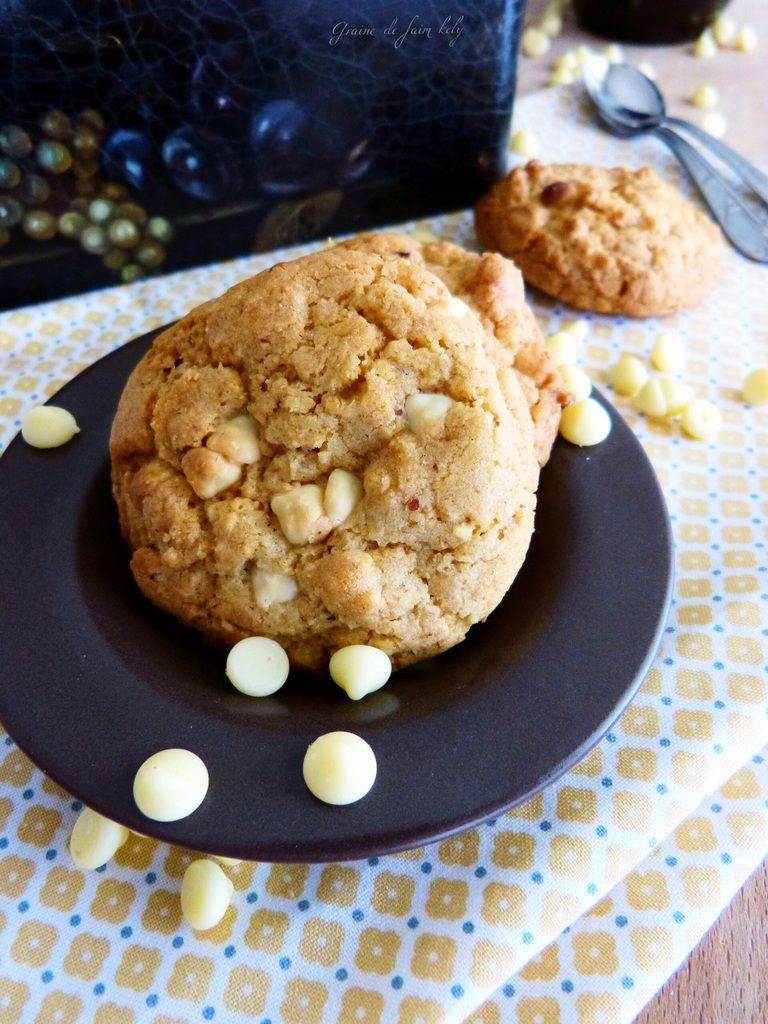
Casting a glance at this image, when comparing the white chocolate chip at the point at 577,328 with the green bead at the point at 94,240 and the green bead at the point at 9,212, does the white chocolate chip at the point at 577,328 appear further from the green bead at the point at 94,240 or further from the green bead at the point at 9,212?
the green bead at the point at 9,212

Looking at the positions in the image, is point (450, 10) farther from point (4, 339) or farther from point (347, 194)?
point (4, 339)

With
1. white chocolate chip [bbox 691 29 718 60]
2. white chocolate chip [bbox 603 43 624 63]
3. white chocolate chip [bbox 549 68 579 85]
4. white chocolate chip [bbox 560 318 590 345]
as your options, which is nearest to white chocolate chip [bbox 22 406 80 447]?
white chocolate chip [bbox 560 318 590 345]

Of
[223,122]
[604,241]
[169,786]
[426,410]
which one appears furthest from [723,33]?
[169,786]

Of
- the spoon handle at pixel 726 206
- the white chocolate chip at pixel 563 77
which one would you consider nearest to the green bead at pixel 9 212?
the spoon handle at pixel 726 206

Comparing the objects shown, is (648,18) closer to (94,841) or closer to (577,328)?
(577,328)

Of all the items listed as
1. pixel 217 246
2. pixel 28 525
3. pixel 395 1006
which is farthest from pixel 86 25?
pixel 395 1006

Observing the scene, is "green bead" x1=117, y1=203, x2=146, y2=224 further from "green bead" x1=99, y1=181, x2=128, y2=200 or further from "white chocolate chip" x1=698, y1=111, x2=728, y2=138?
"white chocolate chip" x1=698, y1=111, x2=728, y2=138
